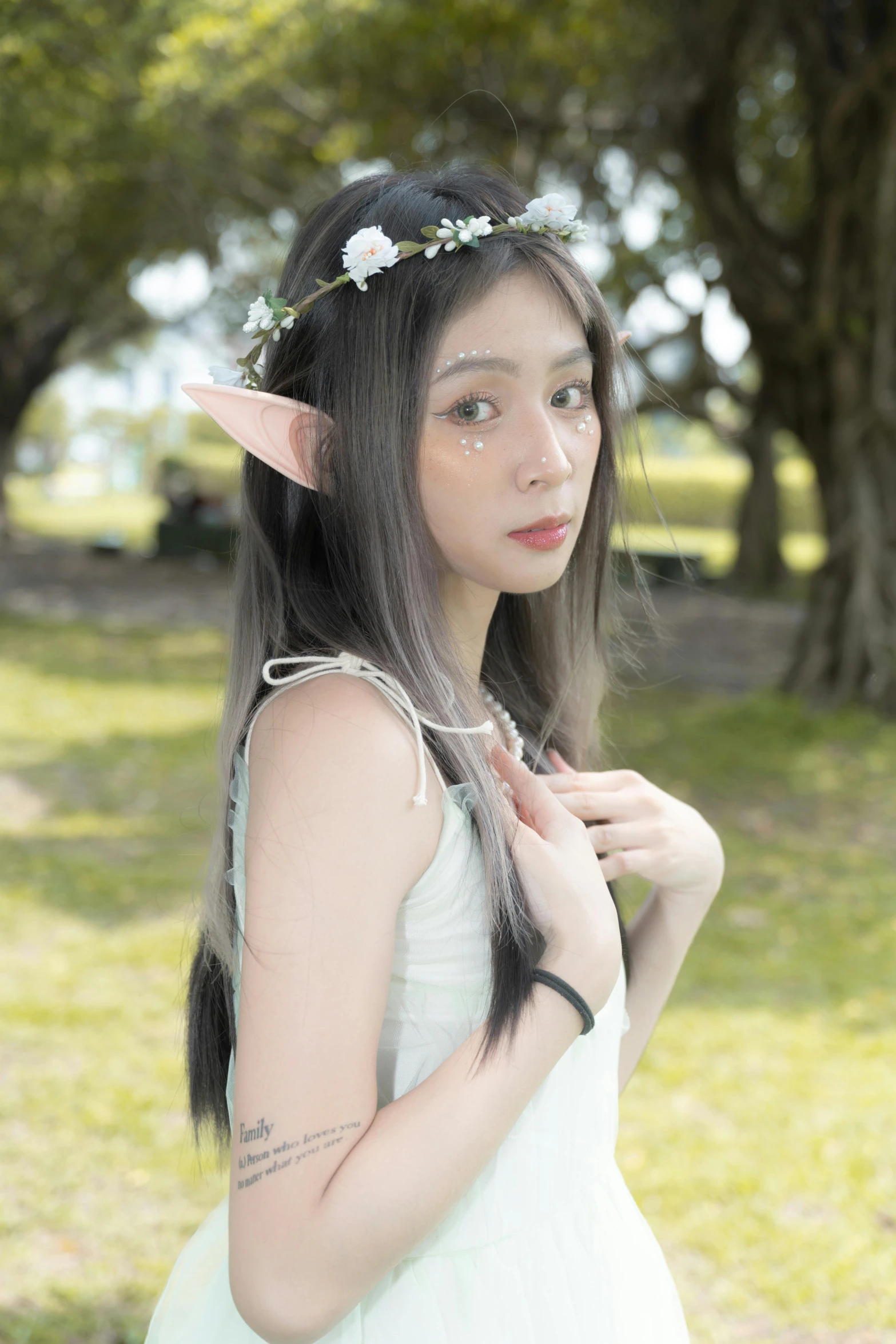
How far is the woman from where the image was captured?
1.10 meters

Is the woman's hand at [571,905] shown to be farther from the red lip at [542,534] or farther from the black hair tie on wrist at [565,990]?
the red lip at [542,534]

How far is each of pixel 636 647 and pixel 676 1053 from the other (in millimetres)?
3051

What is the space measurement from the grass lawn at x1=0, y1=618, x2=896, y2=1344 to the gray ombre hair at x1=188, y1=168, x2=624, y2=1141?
1.83ft

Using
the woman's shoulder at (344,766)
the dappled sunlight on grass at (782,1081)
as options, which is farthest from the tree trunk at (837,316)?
the woman's shoulder at (344,766)

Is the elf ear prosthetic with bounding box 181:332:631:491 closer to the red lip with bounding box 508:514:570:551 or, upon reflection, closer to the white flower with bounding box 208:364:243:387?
the white flower with bounding box 208:364:243:387

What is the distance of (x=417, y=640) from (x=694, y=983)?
13.5ft

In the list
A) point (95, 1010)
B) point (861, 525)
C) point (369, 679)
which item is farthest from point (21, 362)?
point (369, 679)

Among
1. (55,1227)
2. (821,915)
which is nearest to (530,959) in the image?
(55,1227)

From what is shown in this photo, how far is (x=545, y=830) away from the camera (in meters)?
1.32

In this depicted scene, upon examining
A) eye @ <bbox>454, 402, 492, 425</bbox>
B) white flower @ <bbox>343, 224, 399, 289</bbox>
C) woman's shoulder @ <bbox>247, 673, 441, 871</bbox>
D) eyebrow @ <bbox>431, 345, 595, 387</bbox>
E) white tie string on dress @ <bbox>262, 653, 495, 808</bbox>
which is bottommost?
woman's shoulder @ <bbox>247, 673, 441, 871</bbox>

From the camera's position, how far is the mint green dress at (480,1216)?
1.26m

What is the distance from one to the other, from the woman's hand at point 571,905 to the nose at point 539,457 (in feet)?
1.27

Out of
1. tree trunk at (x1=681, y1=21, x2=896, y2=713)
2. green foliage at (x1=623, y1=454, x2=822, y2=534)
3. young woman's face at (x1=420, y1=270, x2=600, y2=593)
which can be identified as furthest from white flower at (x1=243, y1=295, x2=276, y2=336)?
green foliage at (x1=623, y1=454, x2=822, y2=534)

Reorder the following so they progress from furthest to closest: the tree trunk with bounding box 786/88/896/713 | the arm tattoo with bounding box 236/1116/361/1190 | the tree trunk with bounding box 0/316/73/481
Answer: the tree trunk with bounding box 0/316/73/481, the tree trunk with bounding box 786/88/896/713, the arm tattoo with bounding box 236/1116/361/1190
